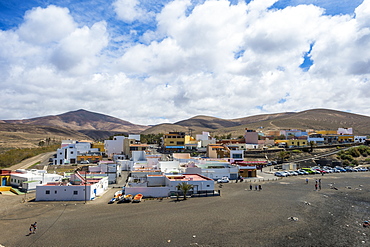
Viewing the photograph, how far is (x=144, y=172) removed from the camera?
4184cm

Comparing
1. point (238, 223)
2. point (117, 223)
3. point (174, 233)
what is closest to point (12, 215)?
point (117, 223)

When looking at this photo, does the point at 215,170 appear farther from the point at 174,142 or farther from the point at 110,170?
the point at 174,142

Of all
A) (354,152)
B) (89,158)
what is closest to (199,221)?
(89,158)

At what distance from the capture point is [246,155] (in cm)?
7094

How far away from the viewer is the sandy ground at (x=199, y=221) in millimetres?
19156

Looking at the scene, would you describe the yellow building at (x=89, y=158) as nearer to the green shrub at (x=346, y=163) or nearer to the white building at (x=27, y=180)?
the white building at (x=27, y=180)

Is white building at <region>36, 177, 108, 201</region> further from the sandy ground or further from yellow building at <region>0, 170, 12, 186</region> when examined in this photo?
yellow building at <region>0, 170, 12, 186</region>

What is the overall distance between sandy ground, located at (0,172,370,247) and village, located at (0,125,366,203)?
1.88 metres

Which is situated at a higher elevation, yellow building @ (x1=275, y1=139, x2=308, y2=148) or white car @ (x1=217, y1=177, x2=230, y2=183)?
yellow building @ (x1=275, y1=139, x2=308, y2=148)

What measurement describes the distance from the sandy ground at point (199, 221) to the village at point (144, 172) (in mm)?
1882

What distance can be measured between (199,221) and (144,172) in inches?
808

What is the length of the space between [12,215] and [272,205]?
84.6 ft

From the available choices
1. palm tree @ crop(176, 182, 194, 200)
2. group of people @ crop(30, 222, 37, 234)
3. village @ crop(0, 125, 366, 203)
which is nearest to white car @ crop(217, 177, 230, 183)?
village @ crop(0, 125, 366, 203)

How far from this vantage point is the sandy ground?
19.2 meters
